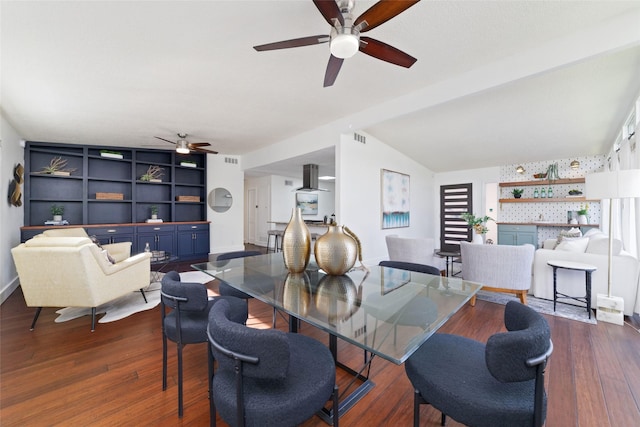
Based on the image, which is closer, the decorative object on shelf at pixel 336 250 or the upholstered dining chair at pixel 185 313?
the upholstered dining chair at pixel 185 313

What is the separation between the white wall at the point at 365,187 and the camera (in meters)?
4.51

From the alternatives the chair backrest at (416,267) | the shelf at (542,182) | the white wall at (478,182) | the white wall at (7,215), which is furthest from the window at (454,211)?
the white wall at (7,215)

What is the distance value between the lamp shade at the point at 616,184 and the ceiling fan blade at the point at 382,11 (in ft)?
9.10

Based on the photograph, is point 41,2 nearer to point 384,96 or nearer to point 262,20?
point 262,20

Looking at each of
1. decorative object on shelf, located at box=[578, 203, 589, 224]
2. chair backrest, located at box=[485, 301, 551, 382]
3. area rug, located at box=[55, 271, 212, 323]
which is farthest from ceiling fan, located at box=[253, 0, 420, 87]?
decorative object on shelf, located at box=[578, 203, 589, 224]

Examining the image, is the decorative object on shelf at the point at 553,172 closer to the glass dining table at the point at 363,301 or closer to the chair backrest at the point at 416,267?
the chair backrest at the point at 416,267

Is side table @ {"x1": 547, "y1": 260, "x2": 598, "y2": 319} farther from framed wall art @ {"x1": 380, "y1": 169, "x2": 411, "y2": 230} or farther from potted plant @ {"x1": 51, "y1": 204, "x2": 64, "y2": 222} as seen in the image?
potted plant @ {"x1": 51, "y1": 204, "x2": 64, "y2": 222}

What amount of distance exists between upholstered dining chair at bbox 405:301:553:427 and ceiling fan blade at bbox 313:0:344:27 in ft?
6.12

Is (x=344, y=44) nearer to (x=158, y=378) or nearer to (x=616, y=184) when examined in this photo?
(x=158, y=378)

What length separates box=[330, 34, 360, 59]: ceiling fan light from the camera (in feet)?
5.61

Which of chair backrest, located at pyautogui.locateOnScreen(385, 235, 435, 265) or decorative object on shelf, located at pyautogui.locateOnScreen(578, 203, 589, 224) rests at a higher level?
decorative object on shelf, located at pyautogui.locateOnScreen(578, 203, 589, 224)

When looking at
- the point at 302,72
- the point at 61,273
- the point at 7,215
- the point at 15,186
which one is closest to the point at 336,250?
the point at 302,72

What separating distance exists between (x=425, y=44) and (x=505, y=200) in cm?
548

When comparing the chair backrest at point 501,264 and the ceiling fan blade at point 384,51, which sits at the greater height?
the ceiling fan blade at point 384,51
